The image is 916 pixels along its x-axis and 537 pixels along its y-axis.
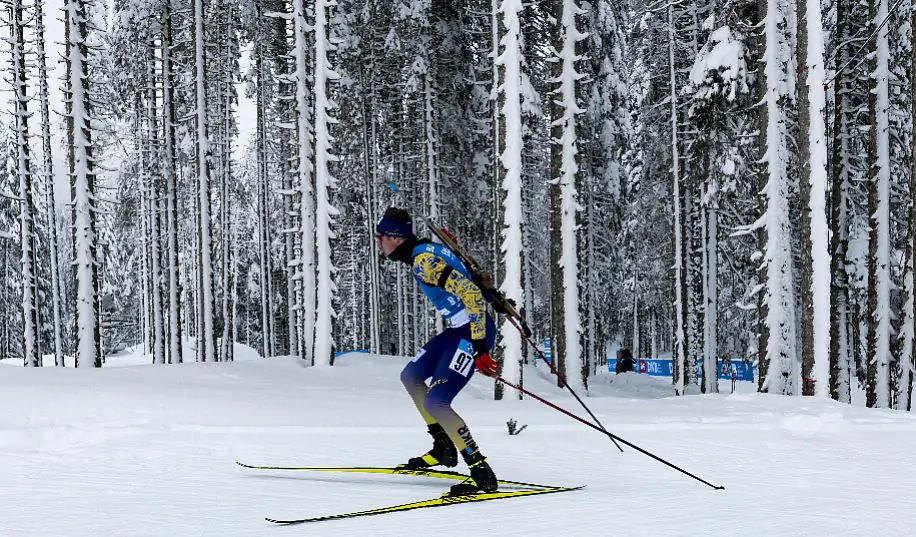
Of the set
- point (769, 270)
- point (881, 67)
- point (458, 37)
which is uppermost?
point (458, 37)

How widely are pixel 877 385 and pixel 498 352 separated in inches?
357

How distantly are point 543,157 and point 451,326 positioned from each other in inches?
942

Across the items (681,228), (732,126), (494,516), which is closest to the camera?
(494,516)

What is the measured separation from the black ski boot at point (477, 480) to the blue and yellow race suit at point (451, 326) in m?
0.08

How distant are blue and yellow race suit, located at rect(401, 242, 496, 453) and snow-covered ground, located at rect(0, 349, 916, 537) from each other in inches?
24.1

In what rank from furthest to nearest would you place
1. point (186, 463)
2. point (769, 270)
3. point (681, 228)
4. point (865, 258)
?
point (681, 228) < point (865, 258) < point (769, 270) < point (186, 463)

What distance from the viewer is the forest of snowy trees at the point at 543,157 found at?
48.3 ft

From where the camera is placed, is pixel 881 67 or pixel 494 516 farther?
pixel 881 67

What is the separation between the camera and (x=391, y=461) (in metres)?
7.08

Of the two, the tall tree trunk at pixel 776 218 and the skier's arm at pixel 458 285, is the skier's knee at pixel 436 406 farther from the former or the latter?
the tall tree trunk at pixel 776 218

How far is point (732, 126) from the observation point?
56.4 ft

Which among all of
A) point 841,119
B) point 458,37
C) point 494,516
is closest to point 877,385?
point 841,119

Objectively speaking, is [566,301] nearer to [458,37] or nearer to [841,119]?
[841,119]

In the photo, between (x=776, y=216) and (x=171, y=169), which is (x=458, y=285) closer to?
(x=776, y=216)
